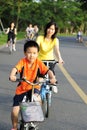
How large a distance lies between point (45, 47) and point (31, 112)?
2982 mm

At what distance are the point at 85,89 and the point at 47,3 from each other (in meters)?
82.4

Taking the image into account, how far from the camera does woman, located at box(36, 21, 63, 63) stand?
26.0ft

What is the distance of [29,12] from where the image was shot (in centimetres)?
8938

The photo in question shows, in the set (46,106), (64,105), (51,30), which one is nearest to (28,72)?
(46,106)

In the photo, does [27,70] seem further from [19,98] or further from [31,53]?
[19,98]

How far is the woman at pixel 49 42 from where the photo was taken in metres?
7.92

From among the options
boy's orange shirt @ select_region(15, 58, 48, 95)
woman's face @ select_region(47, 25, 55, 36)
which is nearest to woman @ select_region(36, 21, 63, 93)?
woman's face @ select_region(47, 25, 55, 36)

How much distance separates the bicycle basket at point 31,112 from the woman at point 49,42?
2.75 meters

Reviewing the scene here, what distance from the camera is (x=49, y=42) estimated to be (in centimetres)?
802

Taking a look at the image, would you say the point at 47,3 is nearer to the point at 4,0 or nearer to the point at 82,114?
the point at 4,0

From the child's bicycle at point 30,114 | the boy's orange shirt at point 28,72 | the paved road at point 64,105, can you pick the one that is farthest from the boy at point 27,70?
the paved road at point 64,105

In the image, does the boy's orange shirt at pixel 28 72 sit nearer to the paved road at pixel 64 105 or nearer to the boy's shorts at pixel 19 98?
the boy's shorts at pixel 19 98

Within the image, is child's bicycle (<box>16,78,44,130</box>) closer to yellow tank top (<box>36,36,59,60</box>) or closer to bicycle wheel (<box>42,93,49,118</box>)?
bicycle wheel (<box>42,93,49,118</box>)

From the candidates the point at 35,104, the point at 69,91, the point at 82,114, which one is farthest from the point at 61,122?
the point at 69,91
